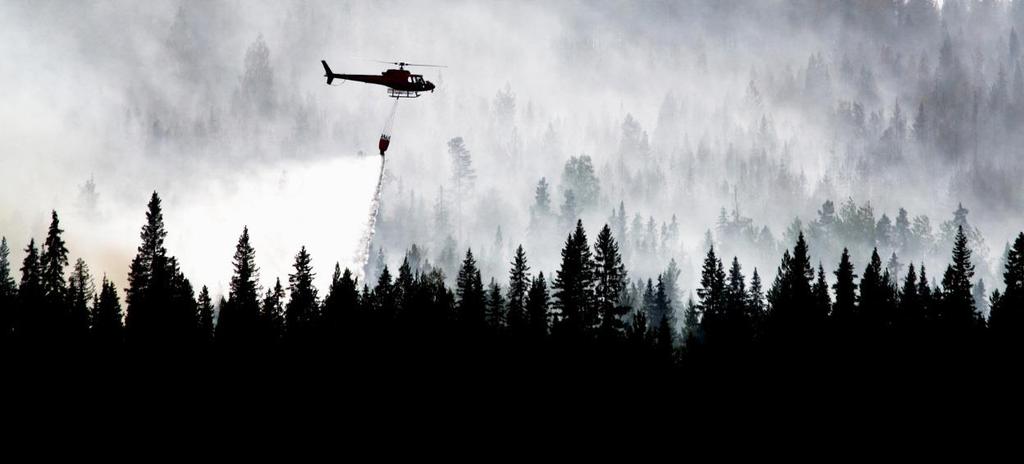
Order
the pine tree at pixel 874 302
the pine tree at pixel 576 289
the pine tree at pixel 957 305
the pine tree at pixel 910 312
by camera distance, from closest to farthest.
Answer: the pine tree at pixel 957 305 < the pine tree at pixel 910 312 < the pine tree at pixel 576 289 < the pine tree at pixel 874 302

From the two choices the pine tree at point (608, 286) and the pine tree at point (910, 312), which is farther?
the pine tree at point (608, 286)

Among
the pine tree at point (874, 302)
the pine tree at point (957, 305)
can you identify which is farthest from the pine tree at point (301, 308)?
the pine tree at point (957, 305)

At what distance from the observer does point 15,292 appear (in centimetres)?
11331

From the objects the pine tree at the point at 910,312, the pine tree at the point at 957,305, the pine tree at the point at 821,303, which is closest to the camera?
the pine tree at the point at 957,305

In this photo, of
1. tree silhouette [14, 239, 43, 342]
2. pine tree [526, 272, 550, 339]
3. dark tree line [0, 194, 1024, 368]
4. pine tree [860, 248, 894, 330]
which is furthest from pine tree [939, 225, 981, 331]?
tree silhouette [14, 239, 43, 342]

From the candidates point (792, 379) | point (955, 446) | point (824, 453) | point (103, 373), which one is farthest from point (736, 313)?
point (103, 373)

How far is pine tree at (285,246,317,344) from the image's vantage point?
289 feet

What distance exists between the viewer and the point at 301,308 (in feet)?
322

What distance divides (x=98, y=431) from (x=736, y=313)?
4955 centimetres


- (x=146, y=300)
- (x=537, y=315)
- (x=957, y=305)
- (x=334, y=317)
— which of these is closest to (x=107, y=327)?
(x=146, y=300)

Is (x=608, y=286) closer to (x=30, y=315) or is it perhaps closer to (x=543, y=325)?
(x=543, y=325)

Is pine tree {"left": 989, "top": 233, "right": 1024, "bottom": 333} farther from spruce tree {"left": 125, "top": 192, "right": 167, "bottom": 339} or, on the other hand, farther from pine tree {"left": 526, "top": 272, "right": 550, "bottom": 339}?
spruce tree {"left": 125, "top": 192, "right": 167, "bottom": 339}

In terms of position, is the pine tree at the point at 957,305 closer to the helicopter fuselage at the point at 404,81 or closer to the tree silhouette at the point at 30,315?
the helicopter fuselage at the point at 404,81

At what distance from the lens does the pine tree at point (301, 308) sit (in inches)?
3472
